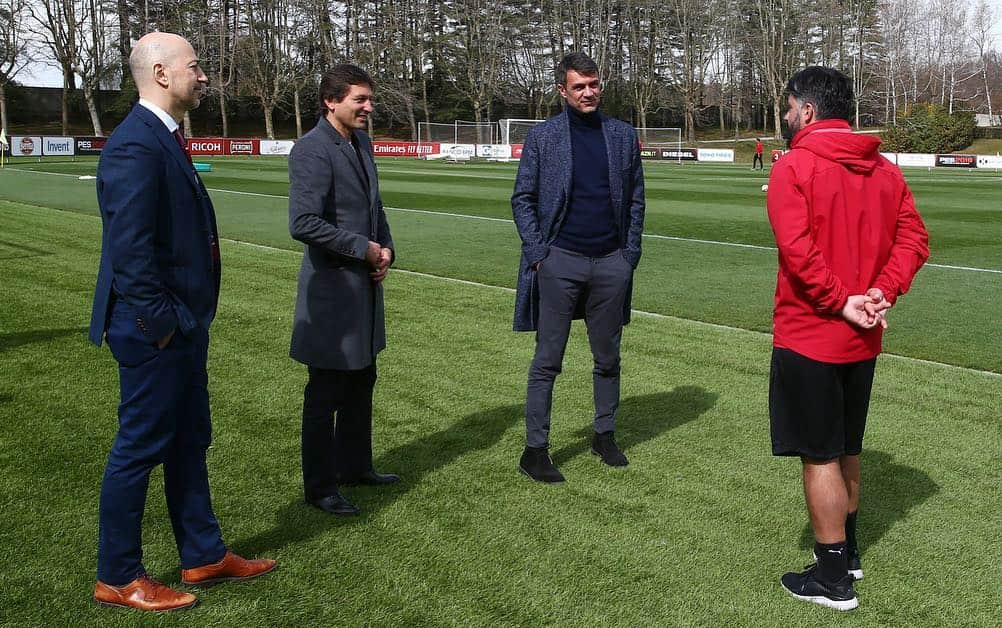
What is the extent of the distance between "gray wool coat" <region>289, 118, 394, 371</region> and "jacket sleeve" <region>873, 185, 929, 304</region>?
2.08 metres

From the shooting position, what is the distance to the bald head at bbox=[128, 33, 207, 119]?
3287 millimetres

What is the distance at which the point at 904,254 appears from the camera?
3635 millimetres

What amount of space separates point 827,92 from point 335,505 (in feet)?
8.77

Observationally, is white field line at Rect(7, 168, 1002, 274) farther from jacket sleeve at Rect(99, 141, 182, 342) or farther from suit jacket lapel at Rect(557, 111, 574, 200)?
jacket sleeve at Rect(99, 141, 182, 342)

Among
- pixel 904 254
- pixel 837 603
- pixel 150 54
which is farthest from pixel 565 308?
pixel 150 54

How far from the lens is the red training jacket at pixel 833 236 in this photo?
3.44 m

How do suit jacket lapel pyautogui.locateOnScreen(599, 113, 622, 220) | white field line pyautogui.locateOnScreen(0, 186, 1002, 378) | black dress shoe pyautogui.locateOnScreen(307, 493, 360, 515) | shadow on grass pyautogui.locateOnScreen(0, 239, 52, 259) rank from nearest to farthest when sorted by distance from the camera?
black dress shoe pyautogui.locateOnScreen(307, 493, 360, 515) → suit jacket lapel pyautogui.locateOnScreen(599, 113, 622, 220) → white field line pyautogui.locateOnScreen(0, 186, 1002, 378) → shadow on grass pyautogui.locateOnScreen(0, 239, 52, 259)

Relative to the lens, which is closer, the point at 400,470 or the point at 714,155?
the point at 400,470

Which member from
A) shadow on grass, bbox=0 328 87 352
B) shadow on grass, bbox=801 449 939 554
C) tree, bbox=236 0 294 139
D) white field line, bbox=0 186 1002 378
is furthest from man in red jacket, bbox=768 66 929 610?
tree, bbox=236 0 294 139

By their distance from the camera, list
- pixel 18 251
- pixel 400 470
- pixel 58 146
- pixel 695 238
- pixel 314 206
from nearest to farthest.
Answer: pixel 314 206 < pixel 400 470 < pixel 18 251 < pixel 695 238 < pixel 58 146

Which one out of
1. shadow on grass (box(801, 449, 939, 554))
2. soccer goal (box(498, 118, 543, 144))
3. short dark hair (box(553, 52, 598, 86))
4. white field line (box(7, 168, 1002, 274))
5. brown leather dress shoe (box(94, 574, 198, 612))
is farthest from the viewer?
soccer goal (box(498, 118, 543, 144))

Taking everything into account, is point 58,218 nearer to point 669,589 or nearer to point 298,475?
point 298,475

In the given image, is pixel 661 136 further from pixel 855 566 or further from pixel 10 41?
pixel 855 566

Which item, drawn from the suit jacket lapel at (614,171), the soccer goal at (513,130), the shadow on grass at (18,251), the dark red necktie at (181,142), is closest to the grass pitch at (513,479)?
the suit jacket lapel at (614,171)
